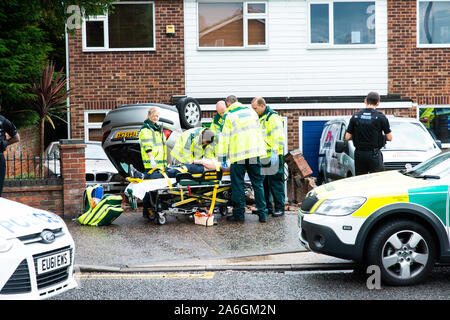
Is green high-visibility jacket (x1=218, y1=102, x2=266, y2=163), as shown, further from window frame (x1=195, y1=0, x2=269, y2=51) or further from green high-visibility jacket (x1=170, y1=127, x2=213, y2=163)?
window frame (x1=195, y1=0, x2=269, y2=51)

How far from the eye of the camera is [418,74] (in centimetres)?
1783

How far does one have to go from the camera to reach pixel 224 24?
58.5ft

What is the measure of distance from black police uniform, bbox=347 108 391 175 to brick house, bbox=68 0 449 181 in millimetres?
7495

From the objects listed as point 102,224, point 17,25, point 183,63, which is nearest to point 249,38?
point 183,63

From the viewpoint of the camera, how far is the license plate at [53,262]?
16.3ft

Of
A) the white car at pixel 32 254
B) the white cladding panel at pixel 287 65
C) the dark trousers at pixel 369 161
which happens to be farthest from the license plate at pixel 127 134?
the white car at pixel 32 254

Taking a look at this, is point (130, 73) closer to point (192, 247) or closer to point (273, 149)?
point (273, 149)

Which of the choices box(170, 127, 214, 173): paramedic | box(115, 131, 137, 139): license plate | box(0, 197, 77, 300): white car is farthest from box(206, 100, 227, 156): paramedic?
→ box(0, 197, 77, 300): white car

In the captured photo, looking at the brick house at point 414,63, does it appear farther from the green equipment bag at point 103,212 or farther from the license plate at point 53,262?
the license plate at point 53,262

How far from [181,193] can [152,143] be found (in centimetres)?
105

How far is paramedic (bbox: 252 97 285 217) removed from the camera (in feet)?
35.4

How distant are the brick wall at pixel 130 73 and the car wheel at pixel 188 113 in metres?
3.62

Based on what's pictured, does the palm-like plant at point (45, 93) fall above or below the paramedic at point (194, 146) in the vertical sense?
above
